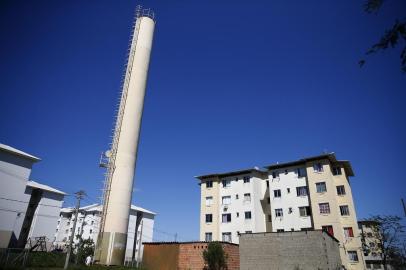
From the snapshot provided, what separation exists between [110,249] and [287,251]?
18070 mm

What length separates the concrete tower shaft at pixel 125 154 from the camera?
28750 millimetres

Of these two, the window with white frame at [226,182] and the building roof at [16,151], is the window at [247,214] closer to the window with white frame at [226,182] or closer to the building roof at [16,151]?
the window with white frame at [226,182]

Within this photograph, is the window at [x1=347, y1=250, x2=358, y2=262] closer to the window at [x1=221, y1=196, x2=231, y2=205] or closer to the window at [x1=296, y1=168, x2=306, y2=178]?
the window at [x1=296, y1=168, x2=306, y2=178]

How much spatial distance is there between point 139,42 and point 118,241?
25179mm

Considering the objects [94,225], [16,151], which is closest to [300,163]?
[16,151]

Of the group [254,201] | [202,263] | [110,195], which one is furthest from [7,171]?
[254,201]

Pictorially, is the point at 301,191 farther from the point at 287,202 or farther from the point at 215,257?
the point at 215,257

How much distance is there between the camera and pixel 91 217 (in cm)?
8888

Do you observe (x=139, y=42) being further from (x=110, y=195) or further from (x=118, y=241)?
(x=118, y=241)

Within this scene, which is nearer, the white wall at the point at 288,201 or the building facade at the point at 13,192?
the white wall at the point at 288,201

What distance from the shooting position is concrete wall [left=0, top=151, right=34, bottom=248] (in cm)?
4988

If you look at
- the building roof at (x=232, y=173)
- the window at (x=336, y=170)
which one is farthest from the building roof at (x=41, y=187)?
the window at (x=336, y=170)

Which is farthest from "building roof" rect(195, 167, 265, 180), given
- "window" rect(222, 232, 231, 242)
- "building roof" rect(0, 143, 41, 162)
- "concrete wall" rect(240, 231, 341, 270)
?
"building roof" rect(0, 143, 41, 162)

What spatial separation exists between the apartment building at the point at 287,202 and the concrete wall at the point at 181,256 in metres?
15.4
